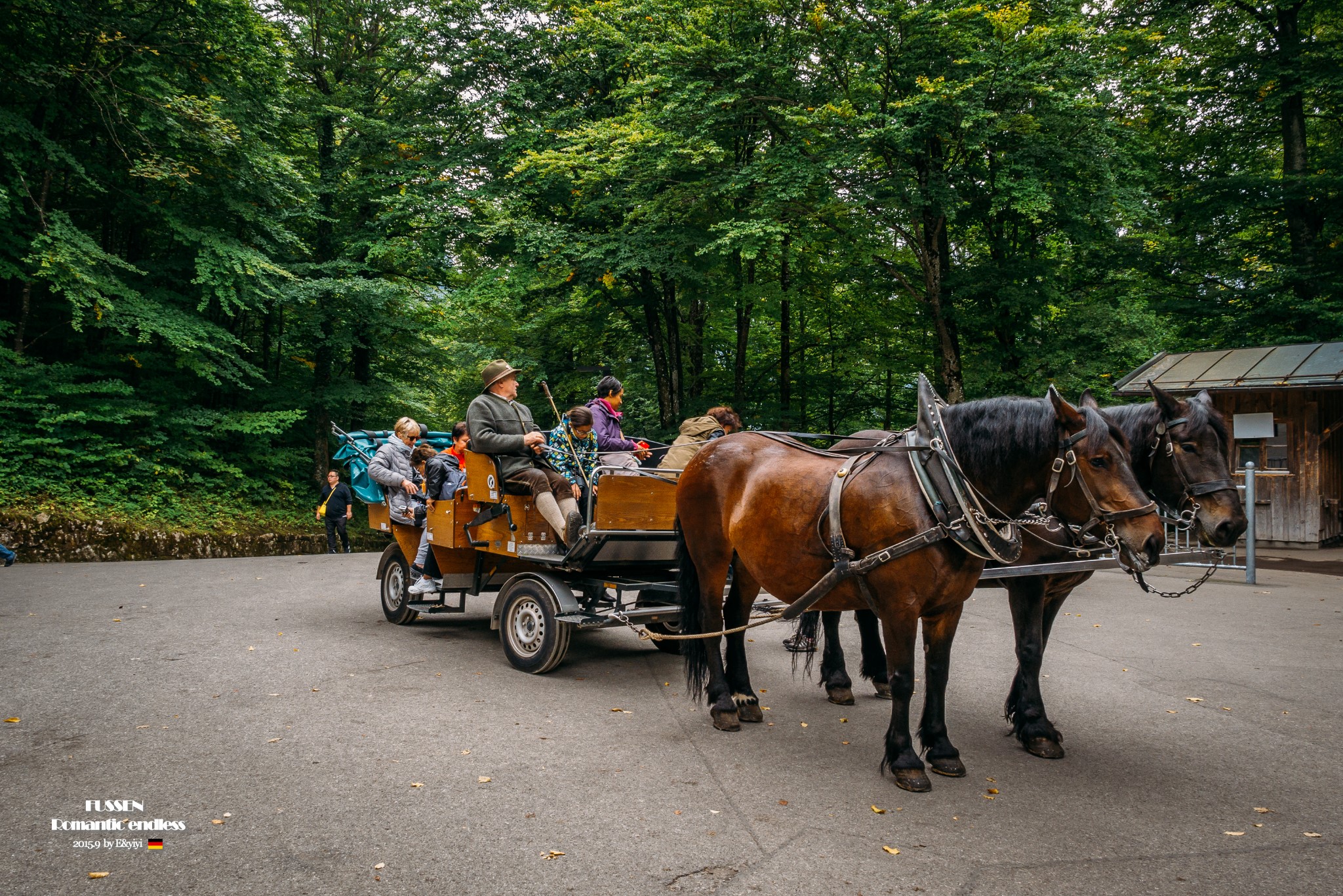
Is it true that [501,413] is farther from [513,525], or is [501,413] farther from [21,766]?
[21,766]

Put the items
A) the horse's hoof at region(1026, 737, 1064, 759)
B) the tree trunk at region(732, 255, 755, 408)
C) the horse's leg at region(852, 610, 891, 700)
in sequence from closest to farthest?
the horse's hoof at region(1026, 737, 1064, 759), the horse's leg at region(852, 610, 891, 700), the tree trunk at region(732, 255, 755, 408)

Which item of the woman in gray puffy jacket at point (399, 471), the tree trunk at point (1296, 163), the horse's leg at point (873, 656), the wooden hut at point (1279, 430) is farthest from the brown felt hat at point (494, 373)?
the tree trunk at point (1296, 163)

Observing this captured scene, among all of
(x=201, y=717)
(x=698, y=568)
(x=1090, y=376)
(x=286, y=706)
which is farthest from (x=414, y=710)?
(x=1090, y=376)

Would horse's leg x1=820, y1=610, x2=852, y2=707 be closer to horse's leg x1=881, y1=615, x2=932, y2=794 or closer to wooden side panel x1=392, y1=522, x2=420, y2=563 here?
horse's leg x1=881, y1=615, x2=932, y2=794

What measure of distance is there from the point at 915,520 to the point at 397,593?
6033mm

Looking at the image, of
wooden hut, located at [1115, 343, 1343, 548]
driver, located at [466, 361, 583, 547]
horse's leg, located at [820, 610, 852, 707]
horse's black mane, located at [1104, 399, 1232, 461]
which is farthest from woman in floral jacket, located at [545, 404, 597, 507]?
wooden hut, located at [1115, 343, 1343, 548]

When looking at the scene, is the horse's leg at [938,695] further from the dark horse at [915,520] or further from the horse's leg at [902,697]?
the horse's leg at [902,697]

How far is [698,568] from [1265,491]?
13305 mm

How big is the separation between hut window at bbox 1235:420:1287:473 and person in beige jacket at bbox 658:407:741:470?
36.2ft

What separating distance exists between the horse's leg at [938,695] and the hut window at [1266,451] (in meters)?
12.5

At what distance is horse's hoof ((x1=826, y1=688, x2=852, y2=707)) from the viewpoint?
5469 millimetres

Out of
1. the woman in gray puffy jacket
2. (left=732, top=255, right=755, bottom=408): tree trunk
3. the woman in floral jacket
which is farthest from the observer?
(left=732, top=255, right=755, bottom=408): tree trunk

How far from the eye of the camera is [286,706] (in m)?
5.13

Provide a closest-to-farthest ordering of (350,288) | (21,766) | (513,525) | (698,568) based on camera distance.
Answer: (21,766)
(698,568)
(513,525)
(350,288)
